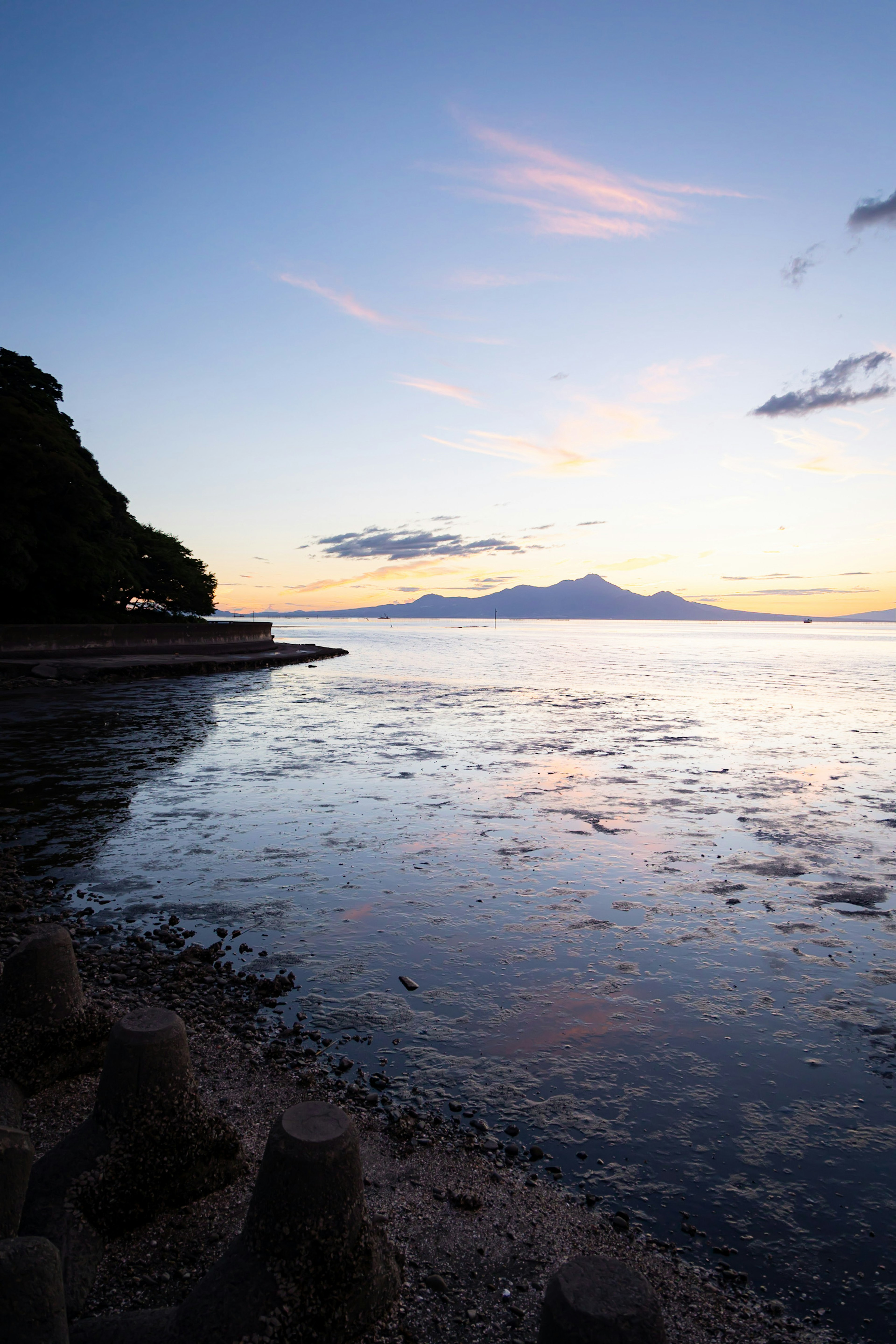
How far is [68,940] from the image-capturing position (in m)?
4.23

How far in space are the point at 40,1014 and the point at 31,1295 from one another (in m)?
2.07

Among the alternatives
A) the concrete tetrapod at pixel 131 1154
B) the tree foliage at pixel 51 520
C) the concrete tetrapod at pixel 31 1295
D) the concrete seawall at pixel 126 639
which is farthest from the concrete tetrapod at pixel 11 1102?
the tree foliage at pixel 51 520

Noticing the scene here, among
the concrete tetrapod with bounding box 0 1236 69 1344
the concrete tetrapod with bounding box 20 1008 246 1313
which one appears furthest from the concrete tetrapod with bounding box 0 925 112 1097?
the concrete tetrapod with bounding box 0 1236 69 1344

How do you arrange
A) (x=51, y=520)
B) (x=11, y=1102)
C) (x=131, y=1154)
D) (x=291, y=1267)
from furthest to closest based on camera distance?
(x=51, y=520) → (x=11, y=1102) → (x=131, y=1154) → (x=291, y=1267)

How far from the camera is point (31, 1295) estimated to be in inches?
87.0

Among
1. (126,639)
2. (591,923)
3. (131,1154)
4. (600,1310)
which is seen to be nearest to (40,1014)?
(131,1154)

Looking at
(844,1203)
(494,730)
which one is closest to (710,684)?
(494,730)

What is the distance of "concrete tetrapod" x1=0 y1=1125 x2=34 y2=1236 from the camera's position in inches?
110

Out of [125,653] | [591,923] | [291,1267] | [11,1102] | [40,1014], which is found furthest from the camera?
[125,653]

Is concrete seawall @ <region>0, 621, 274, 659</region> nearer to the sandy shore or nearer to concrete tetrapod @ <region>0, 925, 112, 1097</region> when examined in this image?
concrete tetrapod @ <region>0, 925, 112, 1097</region>

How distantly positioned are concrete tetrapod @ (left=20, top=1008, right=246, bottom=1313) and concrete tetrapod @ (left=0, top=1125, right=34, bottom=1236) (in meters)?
0.19

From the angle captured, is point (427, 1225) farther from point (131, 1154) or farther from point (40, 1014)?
point (40, 1014)

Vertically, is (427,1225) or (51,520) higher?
(51,520)

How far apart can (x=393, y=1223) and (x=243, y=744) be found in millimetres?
15138
